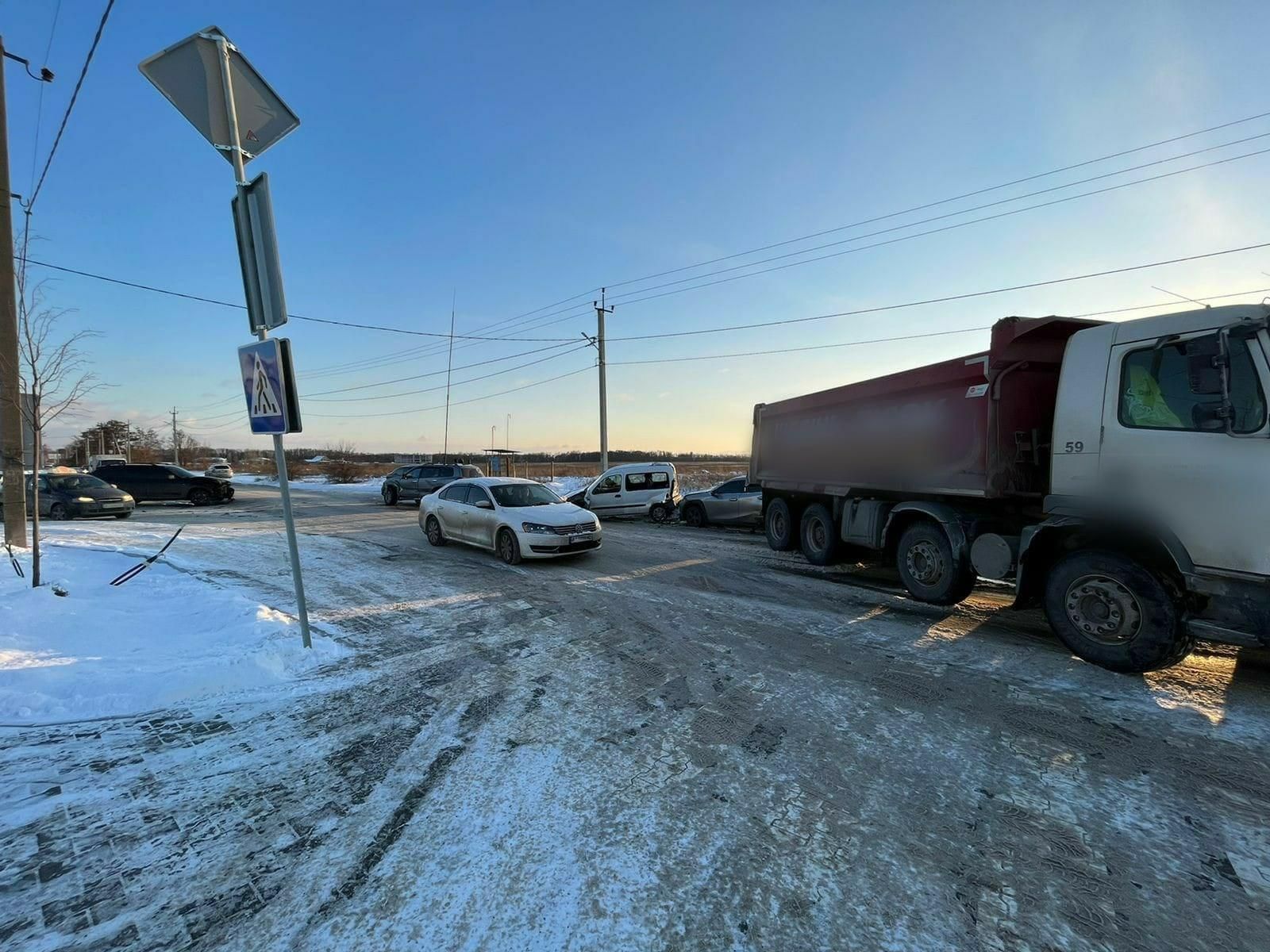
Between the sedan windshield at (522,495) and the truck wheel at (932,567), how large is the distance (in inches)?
239

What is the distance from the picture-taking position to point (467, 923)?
6.89 feet

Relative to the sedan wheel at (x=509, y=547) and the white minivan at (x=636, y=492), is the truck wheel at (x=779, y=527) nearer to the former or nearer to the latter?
the sedan wheel at (x=509, y=547)

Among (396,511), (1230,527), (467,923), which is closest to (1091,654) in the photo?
(1230,527)

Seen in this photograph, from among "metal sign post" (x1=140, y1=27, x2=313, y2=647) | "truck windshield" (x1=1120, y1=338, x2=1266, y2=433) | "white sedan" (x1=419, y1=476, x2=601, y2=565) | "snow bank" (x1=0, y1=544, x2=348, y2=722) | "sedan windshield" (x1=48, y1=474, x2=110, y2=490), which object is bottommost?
"snow bank" (x1=0, y1=544, x2=348, y2=722)

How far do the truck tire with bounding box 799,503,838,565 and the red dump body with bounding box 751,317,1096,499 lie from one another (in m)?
0.51

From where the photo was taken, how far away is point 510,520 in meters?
9.72

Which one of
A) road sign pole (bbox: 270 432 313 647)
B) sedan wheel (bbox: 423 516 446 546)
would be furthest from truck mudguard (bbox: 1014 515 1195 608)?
sedan wheel (bbox: 423 516 446 546)

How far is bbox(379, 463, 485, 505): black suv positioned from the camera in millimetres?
21500

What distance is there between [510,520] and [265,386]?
5374 millimetres

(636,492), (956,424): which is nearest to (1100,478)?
(956,424)

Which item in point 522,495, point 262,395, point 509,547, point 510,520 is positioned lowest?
point 509,547

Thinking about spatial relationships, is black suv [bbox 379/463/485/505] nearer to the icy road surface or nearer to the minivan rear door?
the minivan rear door

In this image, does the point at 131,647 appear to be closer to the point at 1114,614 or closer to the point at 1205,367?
the point at 1114,614

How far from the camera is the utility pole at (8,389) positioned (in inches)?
297
